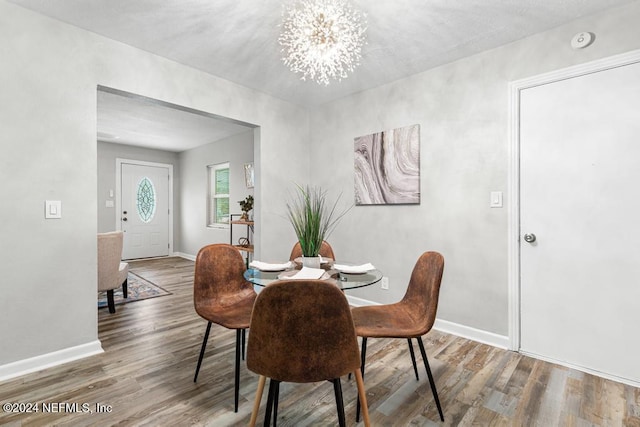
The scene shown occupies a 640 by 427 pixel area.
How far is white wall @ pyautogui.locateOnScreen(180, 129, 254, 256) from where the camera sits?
5410 millimetres

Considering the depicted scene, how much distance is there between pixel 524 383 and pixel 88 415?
2.50 m

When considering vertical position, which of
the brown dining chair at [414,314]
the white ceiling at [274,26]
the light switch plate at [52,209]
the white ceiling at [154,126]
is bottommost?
the brown dining chair at [414,314]

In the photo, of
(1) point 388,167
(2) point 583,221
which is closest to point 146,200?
(1) point 388,167

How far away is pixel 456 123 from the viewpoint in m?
2.65

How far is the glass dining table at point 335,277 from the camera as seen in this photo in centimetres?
161

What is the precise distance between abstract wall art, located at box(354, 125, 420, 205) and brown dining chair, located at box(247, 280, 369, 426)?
2034mm

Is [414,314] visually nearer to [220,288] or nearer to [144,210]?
[220,288]

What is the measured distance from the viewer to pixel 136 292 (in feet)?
13.0

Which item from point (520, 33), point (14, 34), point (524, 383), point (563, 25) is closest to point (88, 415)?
point (14, 34)

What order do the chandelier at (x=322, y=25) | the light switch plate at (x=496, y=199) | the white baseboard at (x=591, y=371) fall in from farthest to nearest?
the light switch plate at (x=496, y=199) < the white baseboard at (x=591, y=371) < the chandelier at (x=322, y=25)

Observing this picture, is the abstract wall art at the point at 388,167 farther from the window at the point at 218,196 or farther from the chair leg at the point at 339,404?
the window at the point at 218,196

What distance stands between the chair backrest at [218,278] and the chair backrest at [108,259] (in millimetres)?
1581

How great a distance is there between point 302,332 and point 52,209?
2.08m

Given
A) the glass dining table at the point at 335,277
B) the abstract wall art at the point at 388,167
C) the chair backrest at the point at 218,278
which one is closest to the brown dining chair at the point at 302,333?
the glass dining table at the point at 335,277
